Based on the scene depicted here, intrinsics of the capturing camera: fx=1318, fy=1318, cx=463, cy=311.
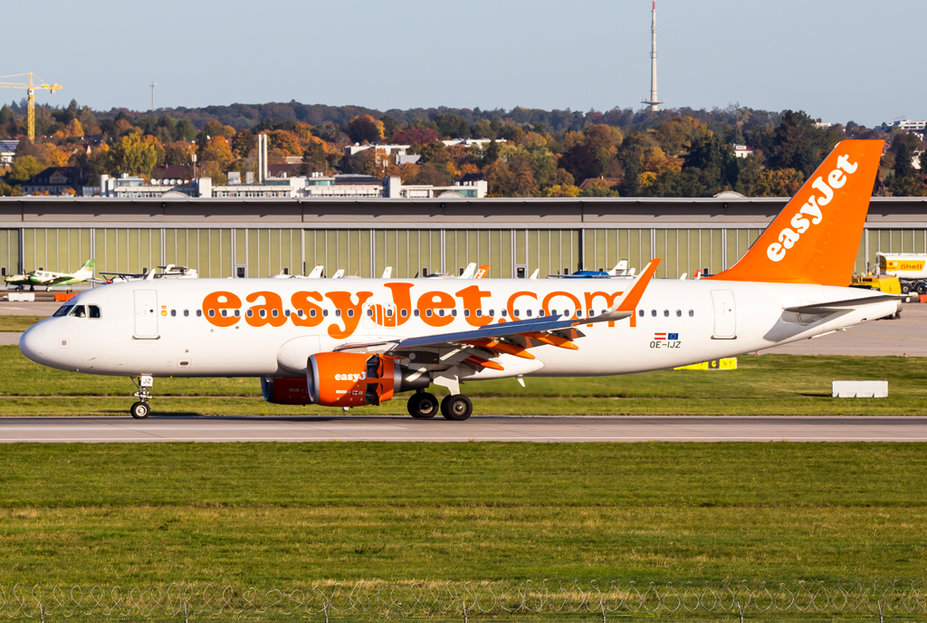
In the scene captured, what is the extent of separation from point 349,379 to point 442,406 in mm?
4144

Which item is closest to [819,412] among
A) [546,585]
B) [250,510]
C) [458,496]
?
[458,496]

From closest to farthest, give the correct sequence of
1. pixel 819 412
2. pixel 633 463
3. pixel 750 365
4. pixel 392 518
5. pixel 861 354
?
pixel 392 518 → pixel 633 463 → pixel 819 412 → pixel 750 365 → pixel 861 354

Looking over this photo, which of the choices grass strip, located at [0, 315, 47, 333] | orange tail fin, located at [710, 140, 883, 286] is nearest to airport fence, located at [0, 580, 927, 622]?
orange tail fin, located at [710, 140, 883, 286]

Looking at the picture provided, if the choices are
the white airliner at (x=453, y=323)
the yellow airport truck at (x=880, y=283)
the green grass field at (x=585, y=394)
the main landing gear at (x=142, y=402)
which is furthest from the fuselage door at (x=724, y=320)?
the yellow airport truck at (x=880, y=283)

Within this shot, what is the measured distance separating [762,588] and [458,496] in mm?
8809

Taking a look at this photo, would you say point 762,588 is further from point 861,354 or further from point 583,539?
point 861,354

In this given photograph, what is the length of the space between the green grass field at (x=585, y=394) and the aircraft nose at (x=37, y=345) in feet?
9.85

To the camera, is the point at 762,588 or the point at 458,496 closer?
the point at 762,588

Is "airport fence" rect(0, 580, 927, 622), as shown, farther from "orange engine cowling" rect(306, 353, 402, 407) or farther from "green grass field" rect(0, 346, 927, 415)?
"green grass field" rect(0, 346, 927, 415)

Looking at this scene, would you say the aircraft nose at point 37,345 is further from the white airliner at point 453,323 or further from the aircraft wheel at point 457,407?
the aircraft wheel at point 457,407

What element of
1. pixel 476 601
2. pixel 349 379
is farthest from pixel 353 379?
pixel 476 601

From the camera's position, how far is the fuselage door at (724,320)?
41281 mm

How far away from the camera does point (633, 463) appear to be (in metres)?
30.3

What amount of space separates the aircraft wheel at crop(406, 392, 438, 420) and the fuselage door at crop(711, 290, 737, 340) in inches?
359
